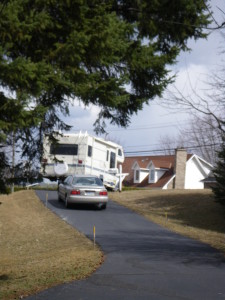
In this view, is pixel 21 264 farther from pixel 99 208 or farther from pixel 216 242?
pixel 99 208

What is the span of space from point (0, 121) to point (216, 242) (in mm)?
8841

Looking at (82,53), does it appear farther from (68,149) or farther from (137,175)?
(137,175)

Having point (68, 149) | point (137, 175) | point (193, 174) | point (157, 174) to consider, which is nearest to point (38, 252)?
point (68, 149)

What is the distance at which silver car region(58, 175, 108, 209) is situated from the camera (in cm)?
1969

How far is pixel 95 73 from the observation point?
8484mm

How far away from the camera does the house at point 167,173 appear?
43531 millimetres

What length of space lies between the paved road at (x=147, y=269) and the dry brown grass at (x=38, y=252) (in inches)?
15.6

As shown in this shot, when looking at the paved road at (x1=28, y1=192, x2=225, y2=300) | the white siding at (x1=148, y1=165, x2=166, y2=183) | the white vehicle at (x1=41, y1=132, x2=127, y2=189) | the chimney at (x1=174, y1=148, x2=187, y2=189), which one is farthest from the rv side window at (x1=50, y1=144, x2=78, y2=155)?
the white siding at (x1=148, y1=165, x2=166, y2=183)

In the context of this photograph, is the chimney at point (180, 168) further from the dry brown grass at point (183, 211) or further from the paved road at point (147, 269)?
the paved road at point (147, 269)

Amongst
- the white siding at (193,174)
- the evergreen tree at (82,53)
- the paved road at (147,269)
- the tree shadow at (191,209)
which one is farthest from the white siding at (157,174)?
the evergreen tree at (82,53)

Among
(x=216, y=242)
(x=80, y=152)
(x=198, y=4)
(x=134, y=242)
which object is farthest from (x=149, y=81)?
(x=80, y=152)

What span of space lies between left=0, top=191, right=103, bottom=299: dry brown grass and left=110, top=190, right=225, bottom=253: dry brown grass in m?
4.11

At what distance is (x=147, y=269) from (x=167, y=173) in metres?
37.3

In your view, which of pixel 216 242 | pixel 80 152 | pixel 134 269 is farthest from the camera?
pixel 80 152
